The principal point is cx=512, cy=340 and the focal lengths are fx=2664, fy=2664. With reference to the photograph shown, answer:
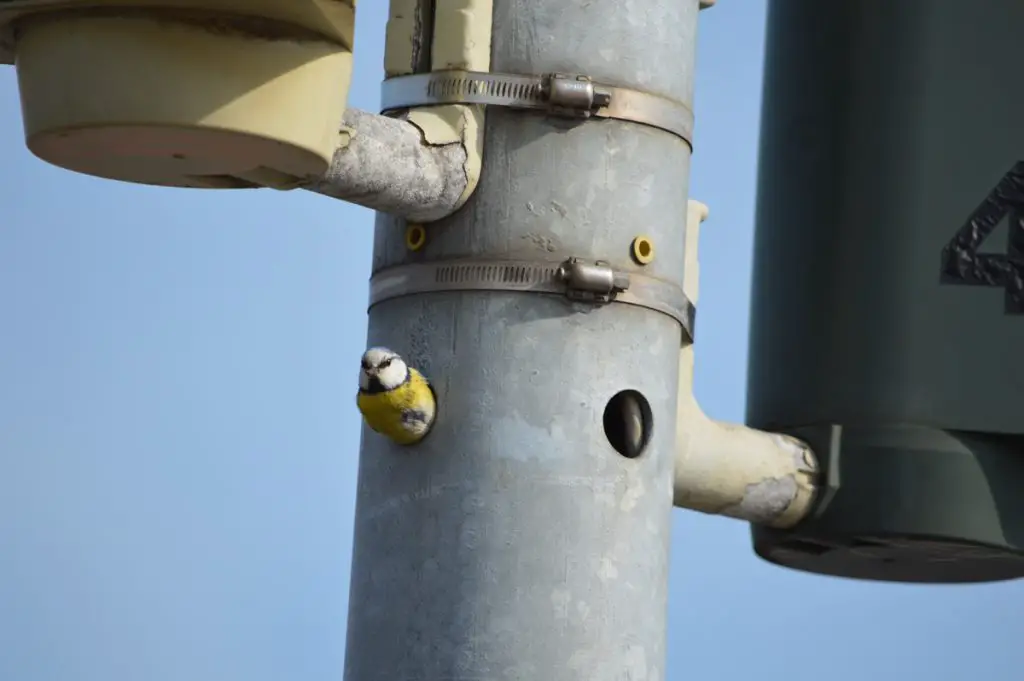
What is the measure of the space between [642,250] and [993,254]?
1565 mm

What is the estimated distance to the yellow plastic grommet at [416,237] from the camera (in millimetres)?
6754

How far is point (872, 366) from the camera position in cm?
782

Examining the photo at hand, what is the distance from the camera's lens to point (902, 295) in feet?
25.8

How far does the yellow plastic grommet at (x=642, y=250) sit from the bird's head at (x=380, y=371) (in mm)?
684

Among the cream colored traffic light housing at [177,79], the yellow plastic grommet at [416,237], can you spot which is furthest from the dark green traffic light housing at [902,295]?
the cream colored traffic light housing at [177,79]

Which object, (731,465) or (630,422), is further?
(731,465)

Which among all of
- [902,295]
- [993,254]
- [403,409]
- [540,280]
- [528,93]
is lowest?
[403,409]

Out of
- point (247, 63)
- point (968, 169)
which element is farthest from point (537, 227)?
point (968, 169)

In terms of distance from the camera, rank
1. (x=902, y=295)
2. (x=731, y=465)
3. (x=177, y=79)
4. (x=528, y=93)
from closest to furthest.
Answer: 1. (x=177, y=79)
2. (x=528, y=93)
3. (x=731, y=465)
4. (x=902, y=295)

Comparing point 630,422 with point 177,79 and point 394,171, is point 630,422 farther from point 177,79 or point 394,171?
point 177,79

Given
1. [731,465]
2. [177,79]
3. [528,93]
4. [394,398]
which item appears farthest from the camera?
[731,465]

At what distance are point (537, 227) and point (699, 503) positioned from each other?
1343 mm

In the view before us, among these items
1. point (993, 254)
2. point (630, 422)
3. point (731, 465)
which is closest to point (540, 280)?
point (630, 422)

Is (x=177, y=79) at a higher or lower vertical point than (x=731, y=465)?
higher
